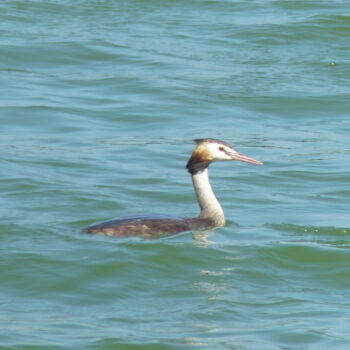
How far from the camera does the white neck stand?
11.8m

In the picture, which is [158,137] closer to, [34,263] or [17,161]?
[17,161]

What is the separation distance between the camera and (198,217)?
468 inches

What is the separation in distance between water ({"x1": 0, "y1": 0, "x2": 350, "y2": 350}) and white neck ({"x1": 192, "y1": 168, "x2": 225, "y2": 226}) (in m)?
0.16

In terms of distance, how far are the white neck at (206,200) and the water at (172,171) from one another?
6.4 inches

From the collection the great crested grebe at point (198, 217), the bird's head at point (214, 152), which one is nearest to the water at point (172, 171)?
the great crested grebe at point (198, 217)

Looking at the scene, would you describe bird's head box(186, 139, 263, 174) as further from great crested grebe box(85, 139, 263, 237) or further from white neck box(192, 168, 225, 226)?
white neck box(192, 168, 225, 226)

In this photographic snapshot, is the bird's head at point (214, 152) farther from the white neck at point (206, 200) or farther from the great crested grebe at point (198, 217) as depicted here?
the white neck at point (206, 200)

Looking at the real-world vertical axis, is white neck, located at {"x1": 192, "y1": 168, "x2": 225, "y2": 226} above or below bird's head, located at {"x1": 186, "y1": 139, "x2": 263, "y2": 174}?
below

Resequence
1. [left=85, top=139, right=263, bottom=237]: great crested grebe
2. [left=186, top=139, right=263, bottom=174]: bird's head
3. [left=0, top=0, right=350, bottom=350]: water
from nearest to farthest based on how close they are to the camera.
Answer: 1. [left=0, top=0, right=350, bottom=350]: water
2. [left=85, top=139, right=263, bottom=237]: great crested grebe
3. [left=186, top=139, right=263, bottom=174]: bird's head

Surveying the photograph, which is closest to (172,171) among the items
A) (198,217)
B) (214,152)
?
(198,217)

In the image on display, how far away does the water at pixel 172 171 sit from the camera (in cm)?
923

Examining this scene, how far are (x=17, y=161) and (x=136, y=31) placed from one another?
24.1 ft

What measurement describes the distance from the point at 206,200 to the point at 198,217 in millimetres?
173

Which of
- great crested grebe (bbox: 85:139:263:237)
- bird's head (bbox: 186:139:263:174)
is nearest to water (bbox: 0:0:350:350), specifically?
great crested grebe (bbox: 85:139:263:237)
